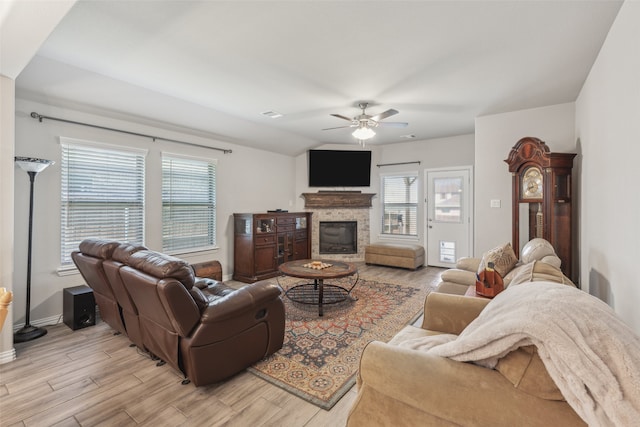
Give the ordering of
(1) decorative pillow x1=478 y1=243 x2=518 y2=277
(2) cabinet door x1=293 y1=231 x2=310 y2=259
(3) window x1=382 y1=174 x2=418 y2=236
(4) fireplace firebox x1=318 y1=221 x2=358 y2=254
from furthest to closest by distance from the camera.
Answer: (4) fireplace firebox x1=318 y1=221 x2=358 y2=254
(3) window x1=382 y1=174 x2=418 y2=236
(2) cabinet door x1=293 y1=231 x2=310 y2=259
(1) decorative pillow x1=478 y1=243 x2=518 y2=277

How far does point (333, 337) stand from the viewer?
114 inches

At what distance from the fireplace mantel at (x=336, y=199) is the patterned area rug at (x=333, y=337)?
245cm

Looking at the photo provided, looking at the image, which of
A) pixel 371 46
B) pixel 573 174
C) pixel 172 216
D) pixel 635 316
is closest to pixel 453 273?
pixel 635 316

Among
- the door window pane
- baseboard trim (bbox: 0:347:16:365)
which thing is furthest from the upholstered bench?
baseboard trim (bbox: 0:347:16:365)

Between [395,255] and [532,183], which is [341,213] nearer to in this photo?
[395,255]

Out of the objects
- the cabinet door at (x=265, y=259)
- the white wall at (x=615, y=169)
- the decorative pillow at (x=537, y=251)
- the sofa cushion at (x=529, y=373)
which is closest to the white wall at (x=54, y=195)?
the cabinet door at (x=265, y=259)

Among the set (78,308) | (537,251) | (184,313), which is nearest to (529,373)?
(184,313)

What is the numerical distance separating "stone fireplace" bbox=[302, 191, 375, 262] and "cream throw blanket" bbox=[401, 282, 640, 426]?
17.9 feet

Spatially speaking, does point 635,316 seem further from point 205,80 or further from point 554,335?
point 205,80

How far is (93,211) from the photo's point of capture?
3.67 meters

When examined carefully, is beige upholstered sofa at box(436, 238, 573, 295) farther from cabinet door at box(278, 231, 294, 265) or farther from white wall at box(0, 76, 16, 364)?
white wall at box(0, 76, 16, 364)

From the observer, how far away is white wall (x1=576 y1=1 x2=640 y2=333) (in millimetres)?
1794

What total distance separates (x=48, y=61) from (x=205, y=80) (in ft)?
4.51

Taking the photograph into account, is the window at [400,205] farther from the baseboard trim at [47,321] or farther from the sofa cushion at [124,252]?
the baseboard trim at [47,321]
